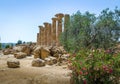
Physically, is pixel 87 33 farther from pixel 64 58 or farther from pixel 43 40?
pixel 43 40

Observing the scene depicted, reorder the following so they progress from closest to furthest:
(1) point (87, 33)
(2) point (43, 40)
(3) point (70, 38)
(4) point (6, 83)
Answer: (4) point (6, 83), (1) point (87, 33), (3) point (70, 38), (2) point (43, 40)

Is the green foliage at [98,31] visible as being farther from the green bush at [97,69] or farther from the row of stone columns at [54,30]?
the green bush at [97,69]

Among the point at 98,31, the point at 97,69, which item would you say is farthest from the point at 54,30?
the point at 97,69

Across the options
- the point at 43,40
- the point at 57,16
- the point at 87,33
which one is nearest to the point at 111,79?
the point at 87,33

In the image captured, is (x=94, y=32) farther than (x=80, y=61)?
Yes

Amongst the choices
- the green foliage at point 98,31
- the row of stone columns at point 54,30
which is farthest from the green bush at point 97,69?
the row of stone columns at point 54,30

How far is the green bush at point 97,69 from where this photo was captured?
10.5 m

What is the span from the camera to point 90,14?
1080 inches

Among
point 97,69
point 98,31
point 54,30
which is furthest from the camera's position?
point 54,30

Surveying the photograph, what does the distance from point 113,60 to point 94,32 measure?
16.1 m

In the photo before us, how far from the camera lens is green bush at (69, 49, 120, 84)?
10477 mm

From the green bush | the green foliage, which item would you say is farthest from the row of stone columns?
the green bush

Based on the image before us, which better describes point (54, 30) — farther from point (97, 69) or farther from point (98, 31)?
point (97, 69)

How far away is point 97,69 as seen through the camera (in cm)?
1045
